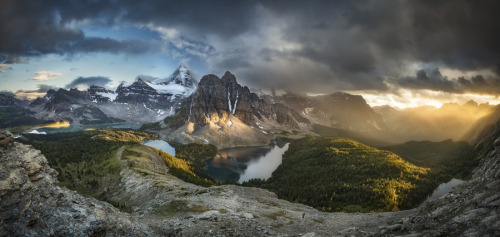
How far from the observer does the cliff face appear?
17.8 metres

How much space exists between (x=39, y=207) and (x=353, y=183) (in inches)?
5176

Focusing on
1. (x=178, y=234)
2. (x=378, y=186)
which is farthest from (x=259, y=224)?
(x=378, y=186)

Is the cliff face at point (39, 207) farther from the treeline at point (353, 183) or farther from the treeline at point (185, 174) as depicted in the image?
the treeline at point (185, 174)

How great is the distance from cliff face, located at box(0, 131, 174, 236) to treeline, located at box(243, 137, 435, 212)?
86001 millimetres

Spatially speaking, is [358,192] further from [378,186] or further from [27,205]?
[27,205]

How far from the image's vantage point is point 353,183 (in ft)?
403

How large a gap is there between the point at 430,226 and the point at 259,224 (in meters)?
24.6

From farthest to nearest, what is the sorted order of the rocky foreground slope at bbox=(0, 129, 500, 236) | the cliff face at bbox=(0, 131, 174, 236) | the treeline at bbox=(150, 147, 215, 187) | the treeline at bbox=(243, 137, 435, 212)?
1. the treeline at bbox=(150, 147, 215, 187)
2. the treeline at bbox=(243, 137, 435, 212)
3. the cliff face at bbox=(0, 131, 174, 236)
4. the rocky foreground slope at bbox=(0, 129, 500, 236)

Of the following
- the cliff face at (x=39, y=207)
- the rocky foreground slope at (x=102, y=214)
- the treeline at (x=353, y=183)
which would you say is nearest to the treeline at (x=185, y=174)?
the treeline at (x=353, y=183)

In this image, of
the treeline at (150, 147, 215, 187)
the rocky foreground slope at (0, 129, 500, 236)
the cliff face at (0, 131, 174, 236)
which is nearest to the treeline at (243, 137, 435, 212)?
the treeline at (150, 147, 215, 187)

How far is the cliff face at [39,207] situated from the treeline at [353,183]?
8600 centimetres

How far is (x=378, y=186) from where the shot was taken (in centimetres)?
11012

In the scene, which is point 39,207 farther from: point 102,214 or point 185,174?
point 185,174

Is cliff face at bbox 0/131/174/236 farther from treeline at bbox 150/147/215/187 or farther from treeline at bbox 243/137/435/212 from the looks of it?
treeline at bbox 150/147/215/187
